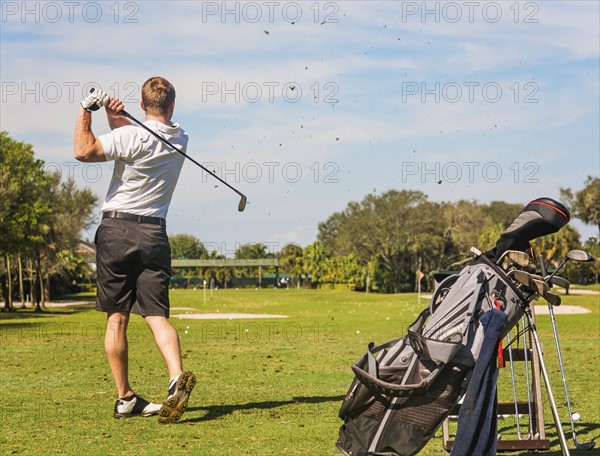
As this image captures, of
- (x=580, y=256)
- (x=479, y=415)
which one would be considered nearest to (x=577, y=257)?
(x=580, y=256)

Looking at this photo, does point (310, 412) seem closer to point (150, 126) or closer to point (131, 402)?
point (131, 402)

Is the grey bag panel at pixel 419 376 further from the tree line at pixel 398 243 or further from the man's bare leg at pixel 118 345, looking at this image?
the tree line at pixel 398 243

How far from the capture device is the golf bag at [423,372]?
509 cm

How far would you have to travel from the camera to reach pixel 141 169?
824cm

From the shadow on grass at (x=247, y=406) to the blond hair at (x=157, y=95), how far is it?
2.64 meters

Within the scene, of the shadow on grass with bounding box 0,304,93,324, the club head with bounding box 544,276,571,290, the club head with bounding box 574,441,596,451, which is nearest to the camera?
the club head with bounding box 544,276,571,290

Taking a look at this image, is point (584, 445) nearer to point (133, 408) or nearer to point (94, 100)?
point (133, 408)

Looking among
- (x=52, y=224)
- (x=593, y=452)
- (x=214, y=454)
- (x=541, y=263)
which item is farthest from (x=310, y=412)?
(x=52, y=224)

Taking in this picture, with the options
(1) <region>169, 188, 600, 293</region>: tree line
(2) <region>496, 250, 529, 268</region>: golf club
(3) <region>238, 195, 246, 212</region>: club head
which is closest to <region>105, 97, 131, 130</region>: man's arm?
(3) <region>238, 195, 246, 212</region>: club head

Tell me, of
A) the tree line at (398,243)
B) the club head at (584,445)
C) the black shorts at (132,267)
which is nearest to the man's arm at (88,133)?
the black shorts at (132,267)

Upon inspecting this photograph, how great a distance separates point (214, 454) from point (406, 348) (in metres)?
1.93

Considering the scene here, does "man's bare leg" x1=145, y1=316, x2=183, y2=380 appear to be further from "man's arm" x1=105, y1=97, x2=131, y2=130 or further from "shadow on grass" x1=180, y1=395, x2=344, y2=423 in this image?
"man's arm" x1=105, y1=97, x2=131, y2=130

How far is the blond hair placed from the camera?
8.37m

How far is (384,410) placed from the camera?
5238 mm
